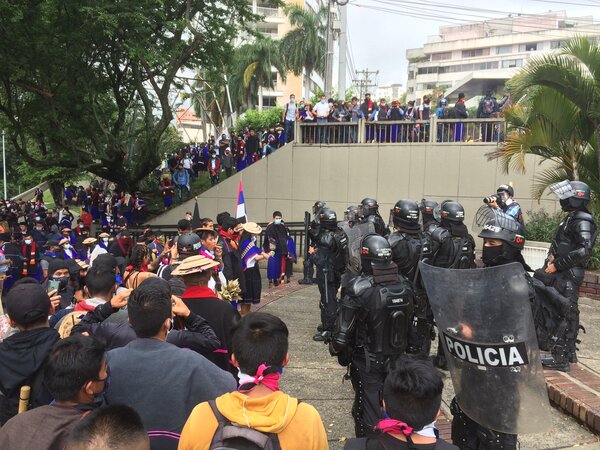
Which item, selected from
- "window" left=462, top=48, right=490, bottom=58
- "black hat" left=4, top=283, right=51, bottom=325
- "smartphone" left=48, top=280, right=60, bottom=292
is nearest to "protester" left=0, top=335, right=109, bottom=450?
"black hat" left=4, top=283, right=51, bottom=325

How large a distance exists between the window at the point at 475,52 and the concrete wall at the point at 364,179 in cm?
7757

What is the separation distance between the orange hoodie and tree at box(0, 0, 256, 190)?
13.3m

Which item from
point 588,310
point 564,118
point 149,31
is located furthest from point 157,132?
point 588,310

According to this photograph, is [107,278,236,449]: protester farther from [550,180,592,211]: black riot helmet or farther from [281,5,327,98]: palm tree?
[281,5,327,98]: palm tree

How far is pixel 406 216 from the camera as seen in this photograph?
233 inches

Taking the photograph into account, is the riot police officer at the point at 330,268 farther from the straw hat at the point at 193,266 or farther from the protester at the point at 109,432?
the protester at the point at 109,432

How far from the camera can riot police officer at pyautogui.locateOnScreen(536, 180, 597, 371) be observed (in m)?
Answer: 5.52

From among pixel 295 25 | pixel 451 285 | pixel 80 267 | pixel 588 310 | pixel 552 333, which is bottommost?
pixel 588 310

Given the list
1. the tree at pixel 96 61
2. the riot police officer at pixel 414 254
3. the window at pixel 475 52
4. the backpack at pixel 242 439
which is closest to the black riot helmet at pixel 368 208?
the riot police officer at pixel 414 254

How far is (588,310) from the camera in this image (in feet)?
27.6

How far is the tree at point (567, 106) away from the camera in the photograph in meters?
8.47

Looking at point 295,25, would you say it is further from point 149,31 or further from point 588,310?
point 588,310

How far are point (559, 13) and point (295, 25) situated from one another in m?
66.2

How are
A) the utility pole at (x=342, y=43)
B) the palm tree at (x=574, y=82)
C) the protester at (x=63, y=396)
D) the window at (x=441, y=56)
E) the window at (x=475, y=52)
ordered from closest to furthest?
the protester at (x=63, y=396)
the palm tree at (x=574, y=82)
the utility pole at (x=342, y=43)
the window at (x=475, y=52)
the window at (x=441, y=56)
